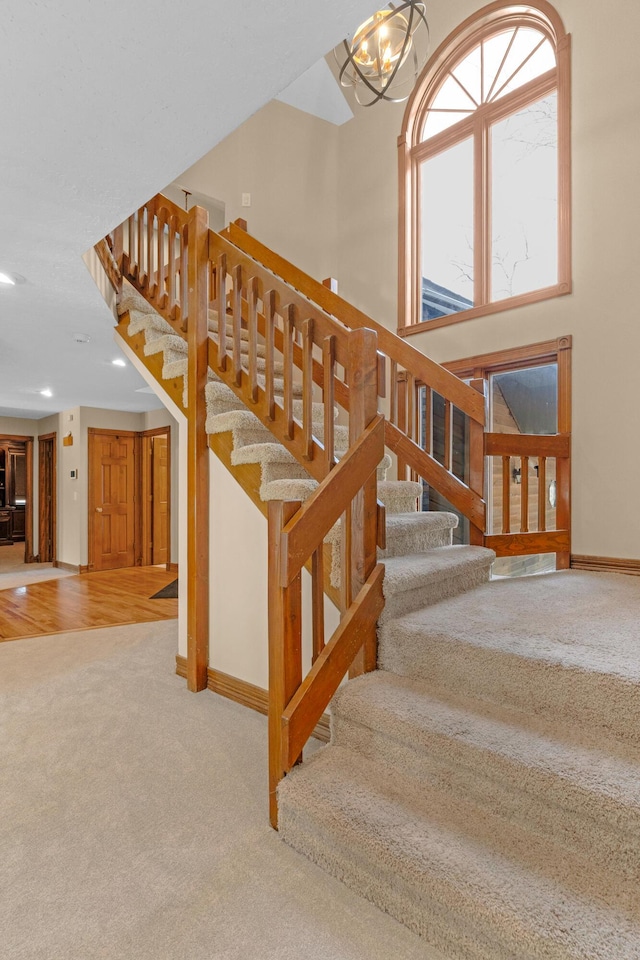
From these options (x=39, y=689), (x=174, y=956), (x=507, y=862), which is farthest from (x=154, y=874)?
(x=39, y=689)

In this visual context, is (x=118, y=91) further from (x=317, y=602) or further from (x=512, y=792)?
(x=512, y=792)

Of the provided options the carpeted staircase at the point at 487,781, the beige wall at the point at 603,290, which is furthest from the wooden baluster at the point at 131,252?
the beige wall at the point at 603,290

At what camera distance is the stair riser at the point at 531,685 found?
4.87ft

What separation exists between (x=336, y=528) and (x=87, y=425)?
6459 millimetres

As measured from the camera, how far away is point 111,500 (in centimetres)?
777

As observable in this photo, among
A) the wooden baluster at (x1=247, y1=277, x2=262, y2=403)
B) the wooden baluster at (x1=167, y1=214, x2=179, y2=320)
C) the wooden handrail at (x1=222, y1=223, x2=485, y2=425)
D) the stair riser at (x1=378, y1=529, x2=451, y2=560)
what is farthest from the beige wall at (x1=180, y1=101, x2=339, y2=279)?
the stair riser at (x1=378, y1=529, x2=451, y2=560)

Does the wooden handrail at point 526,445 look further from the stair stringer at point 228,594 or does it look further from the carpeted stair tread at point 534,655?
the stair stringer at point 228,594

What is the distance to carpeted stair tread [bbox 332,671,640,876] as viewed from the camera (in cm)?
127

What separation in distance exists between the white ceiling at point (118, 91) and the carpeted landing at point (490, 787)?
1888mm

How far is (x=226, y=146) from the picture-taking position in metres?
5.03

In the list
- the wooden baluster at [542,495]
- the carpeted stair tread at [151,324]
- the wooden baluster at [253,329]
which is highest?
the carpeted stair tread at [151,324]

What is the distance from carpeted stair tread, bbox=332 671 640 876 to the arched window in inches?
123

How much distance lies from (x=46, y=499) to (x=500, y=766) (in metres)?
8.78

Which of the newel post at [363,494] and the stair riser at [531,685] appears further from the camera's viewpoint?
the newel post at [363,494]
